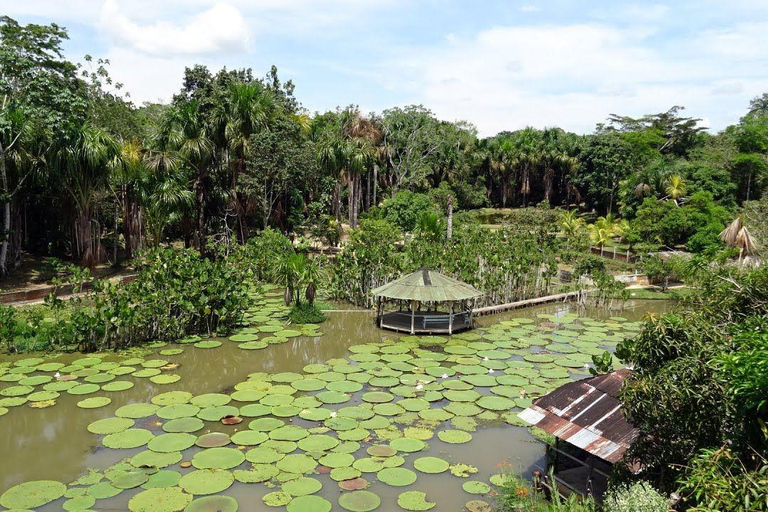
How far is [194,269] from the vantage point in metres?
15.3

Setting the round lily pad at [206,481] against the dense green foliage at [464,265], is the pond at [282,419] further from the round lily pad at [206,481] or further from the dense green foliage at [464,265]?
the dense green foliage at [464,265]

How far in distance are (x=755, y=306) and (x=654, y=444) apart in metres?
2.02

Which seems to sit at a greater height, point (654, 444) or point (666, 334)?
point (666, 334)

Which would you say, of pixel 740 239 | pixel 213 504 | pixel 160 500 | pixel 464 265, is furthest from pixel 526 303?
pixel 160 500

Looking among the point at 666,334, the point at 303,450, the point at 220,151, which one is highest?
the point at 220,151

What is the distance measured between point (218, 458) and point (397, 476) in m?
2.72

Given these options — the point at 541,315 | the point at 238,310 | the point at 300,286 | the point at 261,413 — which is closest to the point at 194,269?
the point at 238,310

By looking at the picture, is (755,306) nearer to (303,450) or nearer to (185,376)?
(303,450)

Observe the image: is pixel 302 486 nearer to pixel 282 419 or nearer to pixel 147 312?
pixel 282 419

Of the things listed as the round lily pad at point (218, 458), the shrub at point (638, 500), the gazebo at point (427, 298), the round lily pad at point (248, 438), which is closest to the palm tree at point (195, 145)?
Answer: the gazebo at point (427, 298)

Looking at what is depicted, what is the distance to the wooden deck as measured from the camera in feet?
53.5

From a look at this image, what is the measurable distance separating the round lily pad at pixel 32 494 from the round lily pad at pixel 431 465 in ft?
16.2

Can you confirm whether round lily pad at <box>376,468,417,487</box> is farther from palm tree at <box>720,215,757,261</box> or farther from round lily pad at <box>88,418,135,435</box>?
palm tree at <box>720,215,757,261</box>

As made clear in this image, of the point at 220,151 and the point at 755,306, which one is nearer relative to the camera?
the point at 755,306
